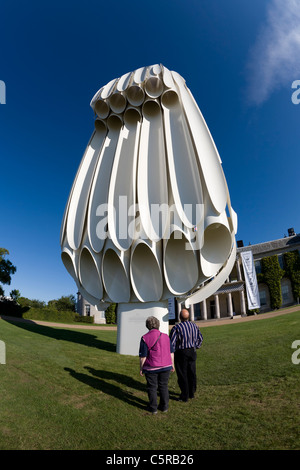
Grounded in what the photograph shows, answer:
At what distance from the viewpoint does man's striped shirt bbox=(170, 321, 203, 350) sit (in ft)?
18.4

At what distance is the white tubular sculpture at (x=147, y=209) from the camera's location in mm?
11195

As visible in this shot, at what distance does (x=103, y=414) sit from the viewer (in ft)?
16.0

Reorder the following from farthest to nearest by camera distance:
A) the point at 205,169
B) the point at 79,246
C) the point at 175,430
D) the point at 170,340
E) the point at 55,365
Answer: the point at 79,246
the point at 205,169
the point at 55,365
the point at 170,340
the point at 175,430

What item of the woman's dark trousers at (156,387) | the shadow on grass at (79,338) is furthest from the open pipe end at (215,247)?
the woman's dark trousers at (156,387)

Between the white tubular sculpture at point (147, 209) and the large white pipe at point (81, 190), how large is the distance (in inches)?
2.2

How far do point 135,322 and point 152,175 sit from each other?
6.52 meters

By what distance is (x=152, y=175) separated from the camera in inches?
488

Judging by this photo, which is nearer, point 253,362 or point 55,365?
point 253,362

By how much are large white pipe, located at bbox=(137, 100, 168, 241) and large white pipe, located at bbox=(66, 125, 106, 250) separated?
2.64m

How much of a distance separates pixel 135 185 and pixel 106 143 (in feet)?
11.1

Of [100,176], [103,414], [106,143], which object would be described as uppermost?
[106,143]

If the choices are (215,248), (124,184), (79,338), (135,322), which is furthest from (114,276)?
(79,338)

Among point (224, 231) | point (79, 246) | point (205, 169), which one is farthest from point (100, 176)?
point (224, 231)
